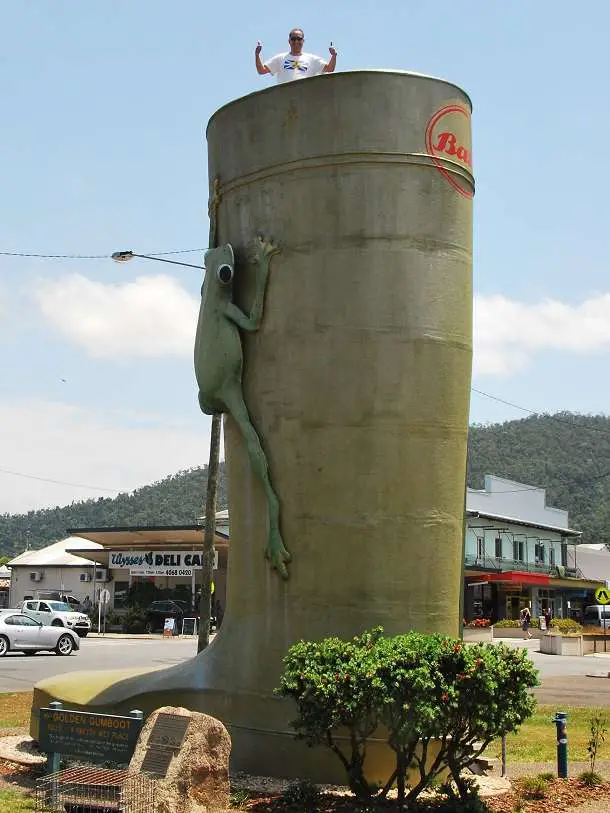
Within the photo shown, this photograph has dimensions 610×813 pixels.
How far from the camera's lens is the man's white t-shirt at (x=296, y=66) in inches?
458

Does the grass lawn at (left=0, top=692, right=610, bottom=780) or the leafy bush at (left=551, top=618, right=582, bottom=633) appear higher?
the leafy bush at (left=551, top=618, right=582, bottom=633)

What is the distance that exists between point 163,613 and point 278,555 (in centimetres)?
4083

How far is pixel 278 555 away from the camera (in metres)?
10.3

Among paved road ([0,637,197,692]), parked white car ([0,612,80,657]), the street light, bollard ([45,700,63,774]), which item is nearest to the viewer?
bollard ([45,700,63,774])

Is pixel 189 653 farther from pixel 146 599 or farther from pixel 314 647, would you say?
pixel 314 647

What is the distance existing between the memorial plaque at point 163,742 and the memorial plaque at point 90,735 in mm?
434

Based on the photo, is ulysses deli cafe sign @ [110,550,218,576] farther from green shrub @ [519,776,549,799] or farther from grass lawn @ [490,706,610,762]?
green shrub @ [519,776,549,799]

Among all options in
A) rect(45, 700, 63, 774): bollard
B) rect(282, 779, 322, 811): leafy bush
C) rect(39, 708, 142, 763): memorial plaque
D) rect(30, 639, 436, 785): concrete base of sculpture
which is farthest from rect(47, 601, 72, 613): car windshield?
rect(282, 779, 322, 811): leafy bush

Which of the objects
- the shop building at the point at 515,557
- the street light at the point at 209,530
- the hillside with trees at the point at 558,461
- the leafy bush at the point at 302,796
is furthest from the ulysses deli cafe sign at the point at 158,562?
the hillside with trees at the point at 558,461

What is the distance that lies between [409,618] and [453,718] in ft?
5.48

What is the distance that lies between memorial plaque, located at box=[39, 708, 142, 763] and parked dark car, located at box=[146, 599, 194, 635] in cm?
3967

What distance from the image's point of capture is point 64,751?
33.1 feet

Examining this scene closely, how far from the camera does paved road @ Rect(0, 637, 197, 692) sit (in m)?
23.8

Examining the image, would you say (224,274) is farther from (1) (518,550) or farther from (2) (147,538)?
(1) (518,550)
